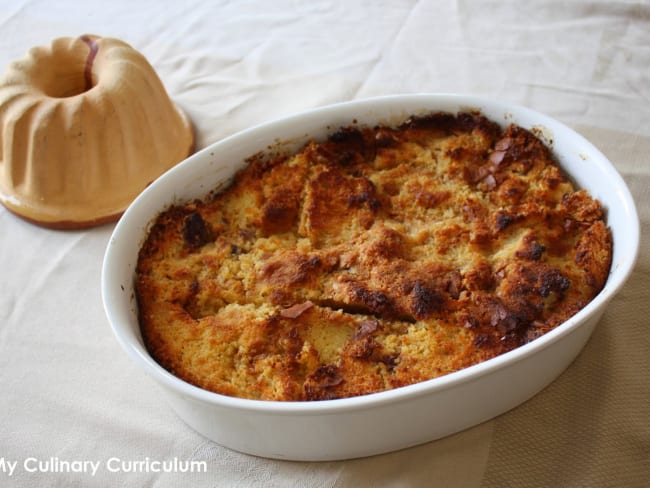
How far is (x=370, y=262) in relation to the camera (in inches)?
45.8

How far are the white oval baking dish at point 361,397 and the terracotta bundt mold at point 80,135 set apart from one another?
0.31 m

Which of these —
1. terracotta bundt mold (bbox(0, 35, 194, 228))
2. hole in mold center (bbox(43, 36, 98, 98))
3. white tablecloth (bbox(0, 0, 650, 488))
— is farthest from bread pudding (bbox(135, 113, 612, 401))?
hole in mold center (bbox(43, 36, 98, 98))

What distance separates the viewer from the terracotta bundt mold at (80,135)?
147 cm

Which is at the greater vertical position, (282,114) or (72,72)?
(72,72)

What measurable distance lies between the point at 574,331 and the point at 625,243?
0.21 metres

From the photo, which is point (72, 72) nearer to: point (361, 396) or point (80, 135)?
point (80, 135)

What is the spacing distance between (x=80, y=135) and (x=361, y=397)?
3.04 ft

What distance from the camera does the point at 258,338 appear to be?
1.08m

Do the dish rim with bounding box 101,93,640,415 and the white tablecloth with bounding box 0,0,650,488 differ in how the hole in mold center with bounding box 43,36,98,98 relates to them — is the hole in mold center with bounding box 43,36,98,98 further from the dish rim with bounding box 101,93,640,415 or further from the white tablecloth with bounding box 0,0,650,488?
the dish rim with bounding box 101,93,640,415

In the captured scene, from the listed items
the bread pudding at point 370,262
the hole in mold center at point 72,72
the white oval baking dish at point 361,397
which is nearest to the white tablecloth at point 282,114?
the white oval baking dish at point 361,397

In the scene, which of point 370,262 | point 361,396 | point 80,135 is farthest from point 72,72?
point 361,396

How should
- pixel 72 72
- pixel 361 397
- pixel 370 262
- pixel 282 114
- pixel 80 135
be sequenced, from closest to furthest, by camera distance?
pixel 361 397 → pixel 370 262 → pixel 80 135 → pixel 72 72 → pixel 282 114

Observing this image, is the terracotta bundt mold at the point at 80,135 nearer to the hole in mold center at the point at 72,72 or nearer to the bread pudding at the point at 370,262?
the hole in mold center at the point at 72,72

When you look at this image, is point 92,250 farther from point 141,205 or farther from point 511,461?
point 511,461
